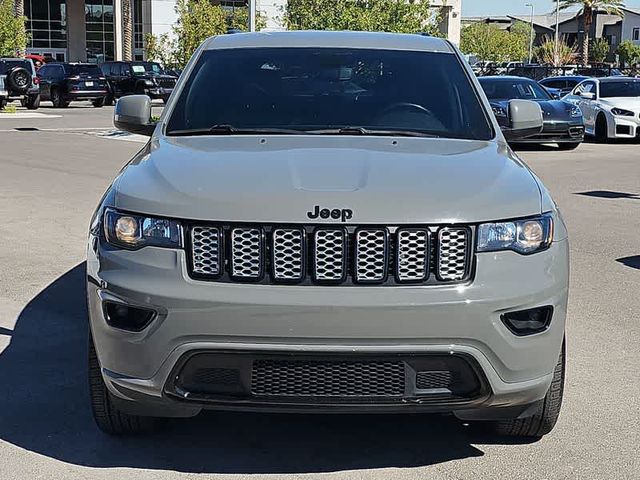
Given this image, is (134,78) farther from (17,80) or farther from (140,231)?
(140,231)

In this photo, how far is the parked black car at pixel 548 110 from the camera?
65.9 ft

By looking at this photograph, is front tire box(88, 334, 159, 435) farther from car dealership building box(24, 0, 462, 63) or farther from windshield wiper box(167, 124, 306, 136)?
car dealership building box(24, 0, 462, 63)

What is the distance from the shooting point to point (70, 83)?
3719 centimetres

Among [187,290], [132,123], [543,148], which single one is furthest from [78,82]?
[187,290]

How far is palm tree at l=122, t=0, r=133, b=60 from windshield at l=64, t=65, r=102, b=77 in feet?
78.6

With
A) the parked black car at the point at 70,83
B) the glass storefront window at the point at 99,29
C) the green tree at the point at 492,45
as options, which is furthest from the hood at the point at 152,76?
the green tree at the point at 492,45

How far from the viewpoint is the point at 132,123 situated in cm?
586

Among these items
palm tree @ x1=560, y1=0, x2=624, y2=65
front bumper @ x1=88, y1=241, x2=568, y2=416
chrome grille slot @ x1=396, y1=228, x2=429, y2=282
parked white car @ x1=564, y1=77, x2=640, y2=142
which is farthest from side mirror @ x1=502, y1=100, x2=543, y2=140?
palm tree @ x1=560, y1=0, x2=624, y2=65

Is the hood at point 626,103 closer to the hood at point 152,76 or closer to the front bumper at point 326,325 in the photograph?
the front bumper at point 326,325

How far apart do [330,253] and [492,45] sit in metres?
105

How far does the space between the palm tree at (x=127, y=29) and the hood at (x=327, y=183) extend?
59139 millimetres

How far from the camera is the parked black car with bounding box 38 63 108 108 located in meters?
37.3

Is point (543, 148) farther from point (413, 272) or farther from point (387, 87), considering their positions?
point (413, 272)

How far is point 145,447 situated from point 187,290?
0.98 metres
